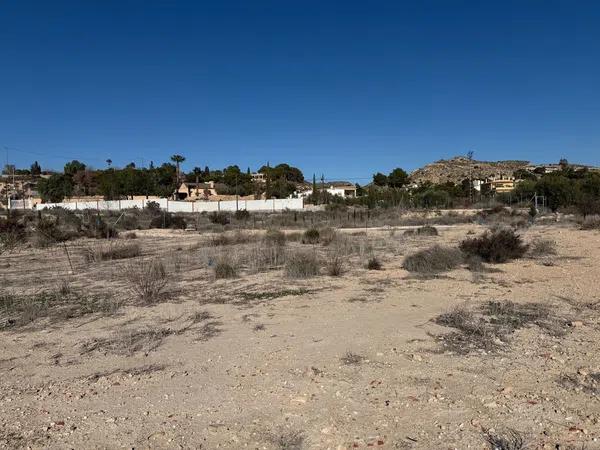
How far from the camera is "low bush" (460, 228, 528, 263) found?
1720 cm

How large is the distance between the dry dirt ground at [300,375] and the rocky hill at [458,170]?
134 m

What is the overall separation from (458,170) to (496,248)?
5494 inches

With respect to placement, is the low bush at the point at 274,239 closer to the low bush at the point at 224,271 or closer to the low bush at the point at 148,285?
the low bush at the point at 224,271

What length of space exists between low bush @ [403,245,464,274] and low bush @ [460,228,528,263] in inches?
45.6

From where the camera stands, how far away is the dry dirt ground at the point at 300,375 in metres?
4.87

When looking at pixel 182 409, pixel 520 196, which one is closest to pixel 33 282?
pixel 182 409

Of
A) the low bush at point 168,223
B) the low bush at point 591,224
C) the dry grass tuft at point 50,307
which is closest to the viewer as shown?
the dry grass tuft at point 50,307

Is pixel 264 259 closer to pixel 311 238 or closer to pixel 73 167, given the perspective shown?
pixel 311 238

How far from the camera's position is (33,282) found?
572 inches

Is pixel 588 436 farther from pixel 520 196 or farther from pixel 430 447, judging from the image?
pixel 520 196

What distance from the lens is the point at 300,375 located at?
21.2 feet

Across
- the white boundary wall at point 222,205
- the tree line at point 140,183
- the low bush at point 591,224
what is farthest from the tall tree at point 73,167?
the low bush at point 591,224

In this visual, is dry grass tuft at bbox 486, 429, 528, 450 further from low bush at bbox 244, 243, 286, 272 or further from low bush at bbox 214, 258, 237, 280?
low bush at bbox 244, 243, 286, 272

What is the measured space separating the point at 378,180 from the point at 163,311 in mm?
124685
